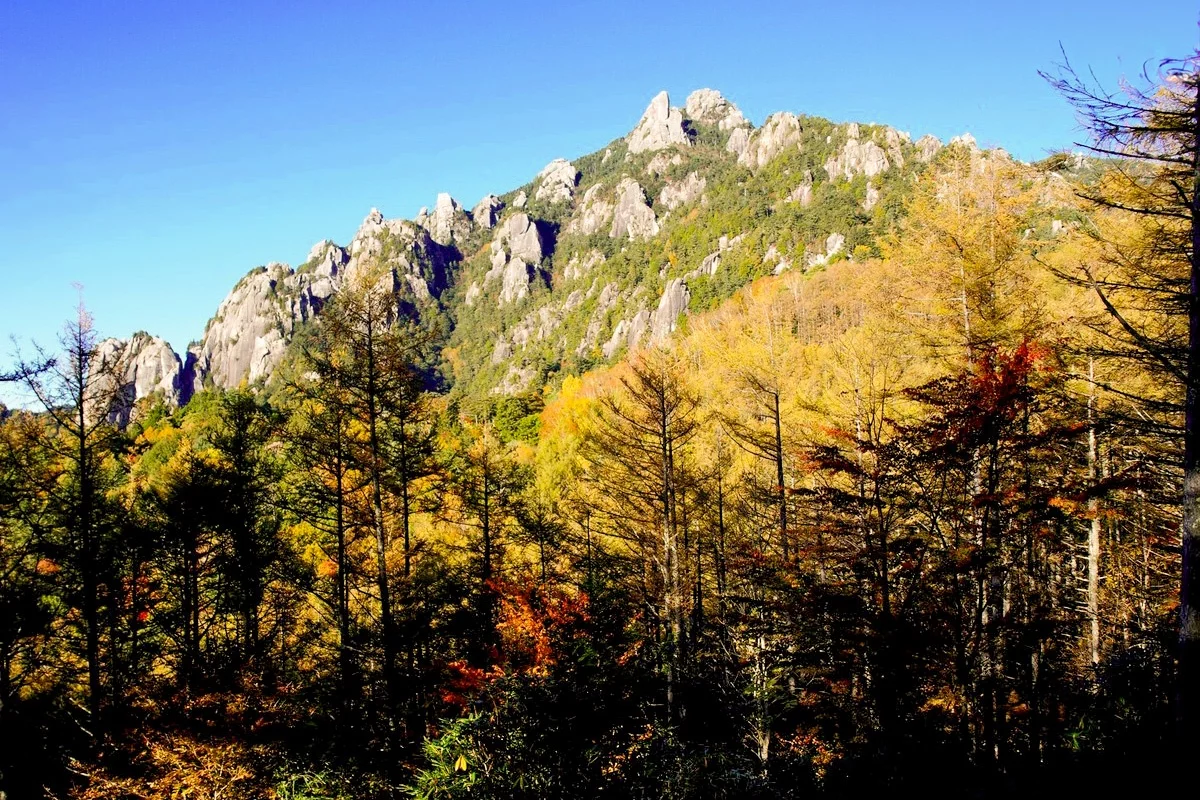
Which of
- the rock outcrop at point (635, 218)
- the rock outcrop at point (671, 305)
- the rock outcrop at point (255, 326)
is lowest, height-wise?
the rock outcrop at point (671, 305)

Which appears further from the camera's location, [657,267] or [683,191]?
[683,191]

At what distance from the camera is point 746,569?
42.6 feet

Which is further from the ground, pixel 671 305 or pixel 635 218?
pixel 635 218

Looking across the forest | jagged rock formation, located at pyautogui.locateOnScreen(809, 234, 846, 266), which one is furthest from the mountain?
the forest

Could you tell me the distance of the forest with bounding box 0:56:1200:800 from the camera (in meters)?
7.16

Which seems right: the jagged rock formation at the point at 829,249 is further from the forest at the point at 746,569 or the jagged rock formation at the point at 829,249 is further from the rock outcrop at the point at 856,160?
the forest at the point at 746,569

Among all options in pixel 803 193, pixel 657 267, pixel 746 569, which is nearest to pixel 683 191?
pixel 657 267

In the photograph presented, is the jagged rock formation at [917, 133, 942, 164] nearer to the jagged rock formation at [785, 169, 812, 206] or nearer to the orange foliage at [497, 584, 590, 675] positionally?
the jagged rock formation at [785, 169, 812, 206]

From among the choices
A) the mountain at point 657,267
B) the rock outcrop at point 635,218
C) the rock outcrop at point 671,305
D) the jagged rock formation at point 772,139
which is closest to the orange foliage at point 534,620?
the mountain at point 657,267

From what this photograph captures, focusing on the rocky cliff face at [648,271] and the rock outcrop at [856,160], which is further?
the rock outcrop at [856,160]

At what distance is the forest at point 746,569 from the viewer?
716cm

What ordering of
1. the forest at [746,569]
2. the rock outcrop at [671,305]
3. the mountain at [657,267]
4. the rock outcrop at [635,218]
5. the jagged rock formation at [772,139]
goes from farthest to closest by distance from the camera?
the rock outcrop at [635,218]
the jagged rock formation at [772,139]
the rock outcrop at [671,305]
the mountain at [657,267]
the forest at [746,569]

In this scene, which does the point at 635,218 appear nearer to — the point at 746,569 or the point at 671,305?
the point at 671,305

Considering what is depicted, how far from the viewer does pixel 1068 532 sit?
579 inches
